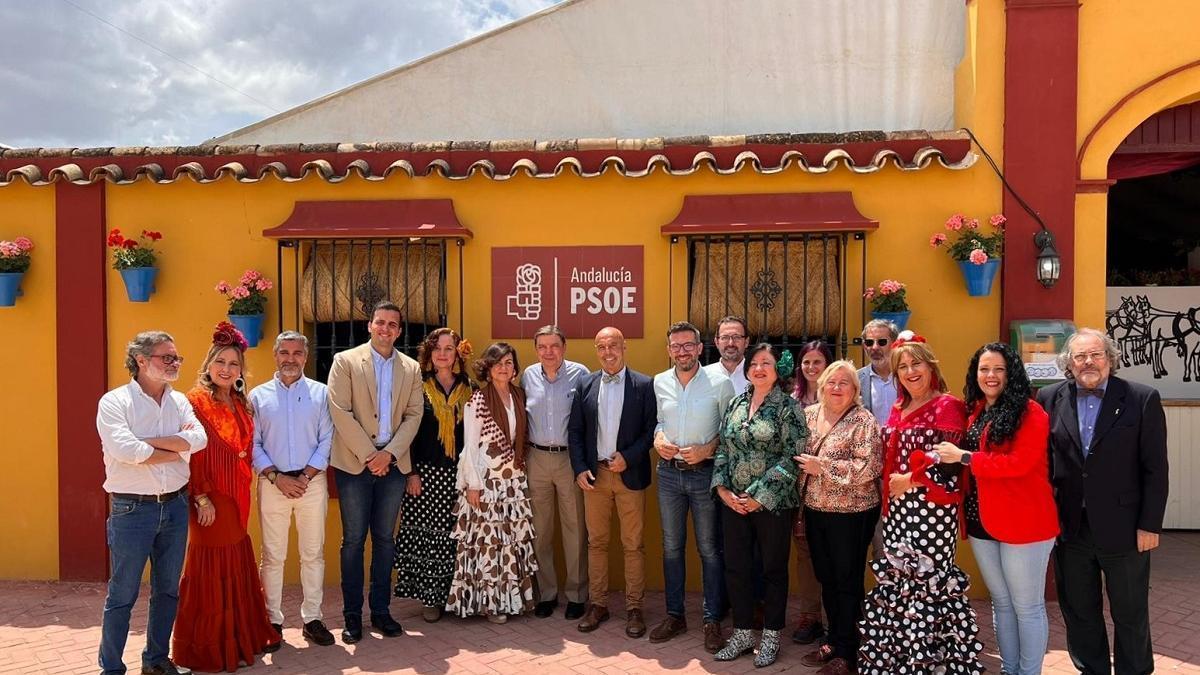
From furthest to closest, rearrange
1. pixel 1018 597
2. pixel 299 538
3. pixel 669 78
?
pixel 669 78 → pixel 299 538 → pixel 1018 597

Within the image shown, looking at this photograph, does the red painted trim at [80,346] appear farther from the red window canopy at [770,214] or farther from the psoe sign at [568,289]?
the red window canopy at [770,214]

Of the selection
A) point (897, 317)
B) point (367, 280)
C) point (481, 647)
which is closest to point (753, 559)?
point (481, 647)

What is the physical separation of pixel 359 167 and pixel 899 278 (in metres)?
3.65

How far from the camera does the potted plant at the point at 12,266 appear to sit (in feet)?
17.8

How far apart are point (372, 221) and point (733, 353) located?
8.47 feet

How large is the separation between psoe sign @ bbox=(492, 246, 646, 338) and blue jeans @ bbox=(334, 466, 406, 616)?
1.34 meters

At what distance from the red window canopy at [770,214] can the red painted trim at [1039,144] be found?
96 cm

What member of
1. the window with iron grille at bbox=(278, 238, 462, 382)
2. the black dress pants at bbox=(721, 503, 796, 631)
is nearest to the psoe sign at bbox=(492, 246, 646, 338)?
the window with iron grille at bbox=(278, 238, 462, 382)

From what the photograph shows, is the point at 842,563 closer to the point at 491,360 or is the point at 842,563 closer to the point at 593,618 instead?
the point at 593,618

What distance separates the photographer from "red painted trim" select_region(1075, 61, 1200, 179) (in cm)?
505

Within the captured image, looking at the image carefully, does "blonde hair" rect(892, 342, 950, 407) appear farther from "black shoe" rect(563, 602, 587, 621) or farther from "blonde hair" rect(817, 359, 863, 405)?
"black shoe" rect(563, 602, 587, 621)

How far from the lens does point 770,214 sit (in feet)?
17.1

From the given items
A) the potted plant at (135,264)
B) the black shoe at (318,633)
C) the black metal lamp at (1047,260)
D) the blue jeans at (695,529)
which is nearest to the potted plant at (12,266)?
the potted plant at (135,264)

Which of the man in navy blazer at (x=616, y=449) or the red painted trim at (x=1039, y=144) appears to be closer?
the man in navy blazer at (x=616, y=449)
